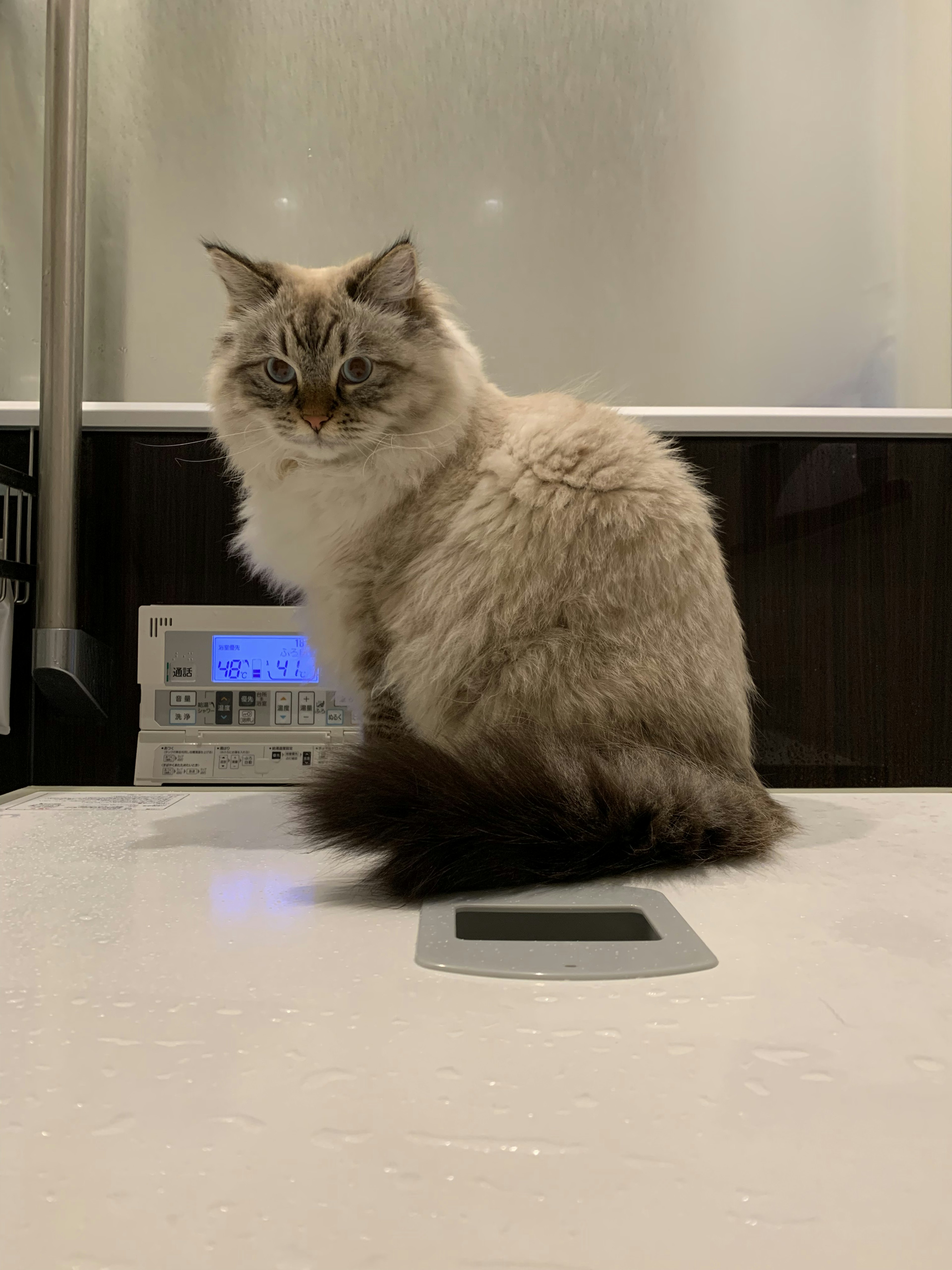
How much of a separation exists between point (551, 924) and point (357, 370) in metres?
0.80

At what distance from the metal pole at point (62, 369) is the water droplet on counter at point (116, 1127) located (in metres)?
1.09

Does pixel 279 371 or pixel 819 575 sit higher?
pixel 279 371

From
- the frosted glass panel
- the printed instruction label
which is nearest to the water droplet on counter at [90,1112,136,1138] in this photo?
the printed instruction label

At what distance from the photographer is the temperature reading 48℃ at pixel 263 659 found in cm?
154

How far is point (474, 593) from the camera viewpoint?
1.15 meters

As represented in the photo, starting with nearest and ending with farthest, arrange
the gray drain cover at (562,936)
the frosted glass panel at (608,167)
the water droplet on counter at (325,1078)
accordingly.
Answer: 1. the water droplet on counter at (325,1078)
2. the gray drain cover at (562,936)
3. the frosted glass panel at (608,167)

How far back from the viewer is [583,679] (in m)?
1.06

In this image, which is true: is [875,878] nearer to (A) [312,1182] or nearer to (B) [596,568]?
(B) [596,568]

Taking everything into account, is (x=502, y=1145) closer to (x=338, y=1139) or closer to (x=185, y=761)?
(x=338, y=1139)

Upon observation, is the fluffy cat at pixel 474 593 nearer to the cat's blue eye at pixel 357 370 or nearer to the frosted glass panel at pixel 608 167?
the cat's blue eye at pixel 357 370

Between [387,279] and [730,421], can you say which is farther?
[730,421]

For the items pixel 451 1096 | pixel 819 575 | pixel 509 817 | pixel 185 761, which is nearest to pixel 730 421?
pixel 819 575

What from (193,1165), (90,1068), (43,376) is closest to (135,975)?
(90,1068)

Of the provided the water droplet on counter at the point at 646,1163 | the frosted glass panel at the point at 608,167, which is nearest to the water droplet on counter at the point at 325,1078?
the water droplet on counter at the point at 646,1163
